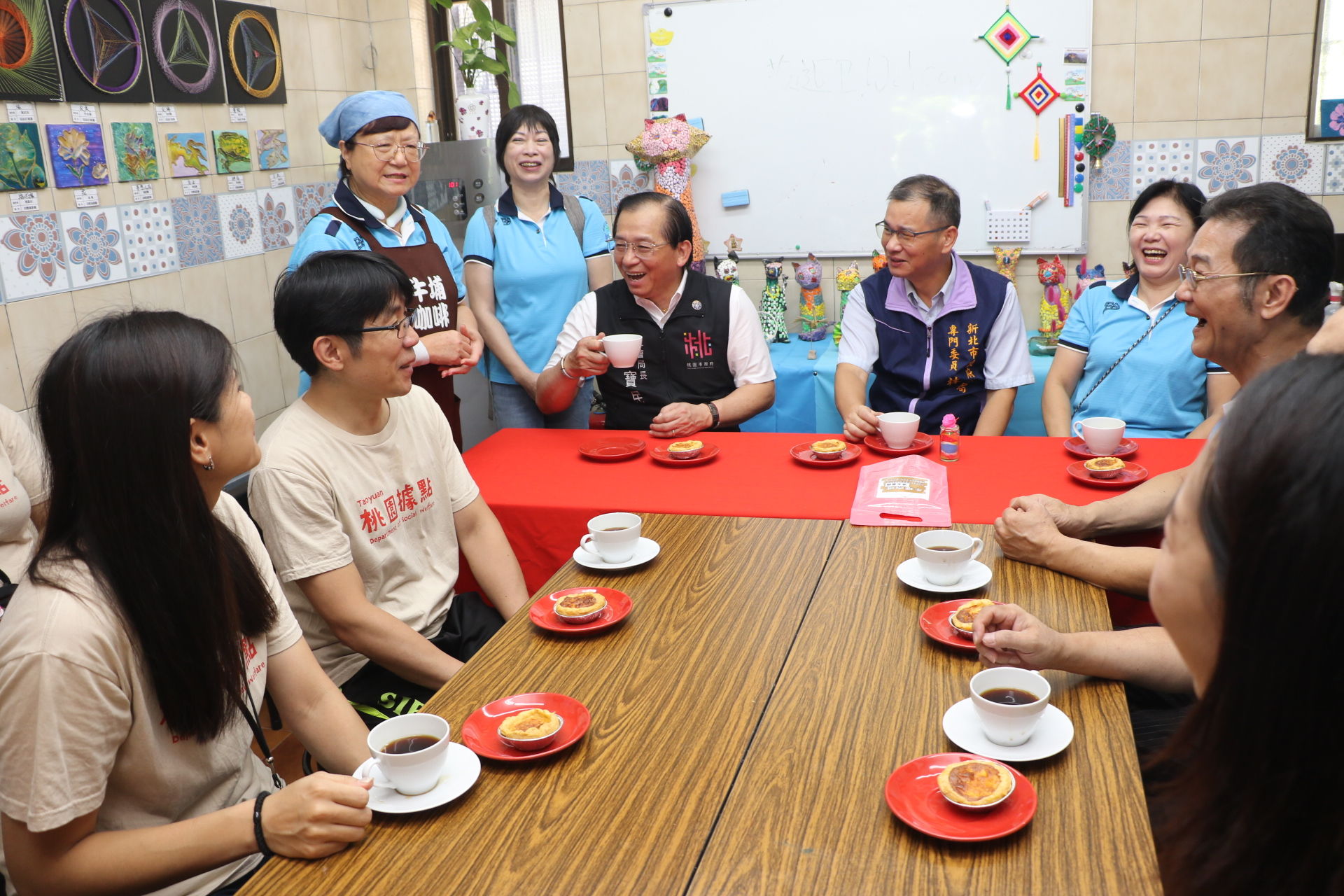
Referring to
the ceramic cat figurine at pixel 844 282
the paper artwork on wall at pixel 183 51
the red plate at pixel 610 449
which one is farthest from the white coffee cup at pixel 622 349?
the paper artwork on wall at pixel 183 51

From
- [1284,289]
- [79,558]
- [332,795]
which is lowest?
[332,795]

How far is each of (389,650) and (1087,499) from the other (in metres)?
1.54

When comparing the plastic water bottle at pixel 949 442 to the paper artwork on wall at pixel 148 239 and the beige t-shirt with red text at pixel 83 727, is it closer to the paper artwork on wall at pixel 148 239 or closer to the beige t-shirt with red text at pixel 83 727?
the beige t-shirt with red text at pixel 83 727

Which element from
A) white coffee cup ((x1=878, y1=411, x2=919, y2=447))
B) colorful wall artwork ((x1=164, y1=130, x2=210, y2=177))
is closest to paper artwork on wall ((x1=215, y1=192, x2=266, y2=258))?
colorful wall artwork ((x1=164, y1=130, x2=210, y2=177))

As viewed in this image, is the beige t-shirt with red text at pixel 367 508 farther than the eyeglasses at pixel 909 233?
No

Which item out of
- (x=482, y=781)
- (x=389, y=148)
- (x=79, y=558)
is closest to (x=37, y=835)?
(x=79, y=558)

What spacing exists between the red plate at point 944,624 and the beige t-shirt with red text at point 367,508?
1.09 meters

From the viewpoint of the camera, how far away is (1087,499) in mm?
2240

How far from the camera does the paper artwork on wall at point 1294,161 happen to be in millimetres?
4355

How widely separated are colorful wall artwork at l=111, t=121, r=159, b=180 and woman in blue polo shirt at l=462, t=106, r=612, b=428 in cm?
125

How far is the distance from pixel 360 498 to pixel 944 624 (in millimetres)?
1185

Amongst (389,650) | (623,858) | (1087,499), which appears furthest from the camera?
(1087,499)

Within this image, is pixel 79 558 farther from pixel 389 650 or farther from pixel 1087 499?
pixel 1087 499

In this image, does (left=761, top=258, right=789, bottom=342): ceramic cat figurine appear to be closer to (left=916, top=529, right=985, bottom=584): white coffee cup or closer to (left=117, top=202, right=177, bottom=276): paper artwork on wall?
(left=117, top=202, right=177, bottom=276): paper artwork on wall
